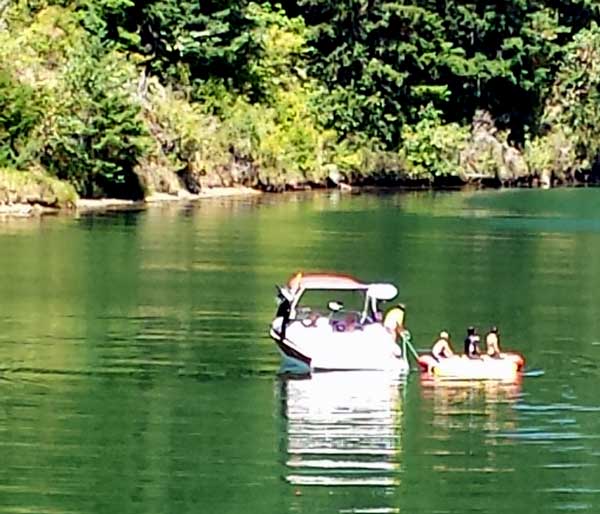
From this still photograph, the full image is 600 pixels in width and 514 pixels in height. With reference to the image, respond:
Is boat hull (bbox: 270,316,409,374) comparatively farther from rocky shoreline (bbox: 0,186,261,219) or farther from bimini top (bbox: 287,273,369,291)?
rocky shoreline (bbox: 0,186,261,219)

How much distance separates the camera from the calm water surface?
20188mm

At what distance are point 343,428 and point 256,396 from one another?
2695 mm

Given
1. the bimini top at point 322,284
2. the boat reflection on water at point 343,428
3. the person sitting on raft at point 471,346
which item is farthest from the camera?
the bimini top at point 322,284

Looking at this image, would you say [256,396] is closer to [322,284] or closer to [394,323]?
[394,323]

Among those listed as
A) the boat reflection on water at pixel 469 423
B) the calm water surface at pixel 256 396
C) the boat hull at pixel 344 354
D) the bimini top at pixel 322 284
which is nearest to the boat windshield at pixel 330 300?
the calm water surface at pixel 256 396

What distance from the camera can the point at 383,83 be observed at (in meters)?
99.3

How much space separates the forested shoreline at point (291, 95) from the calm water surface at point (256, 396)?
65.0ft

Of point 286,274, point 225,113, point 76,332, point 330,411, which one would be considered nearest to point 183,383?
point 330,411

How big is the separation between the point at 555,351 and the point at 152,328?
24.1 ft

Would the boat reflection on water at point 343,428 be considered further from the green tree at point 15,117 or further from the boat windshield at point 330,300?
the green tree at point 15,117

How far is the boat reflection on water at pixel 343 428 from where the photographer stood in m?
21.0

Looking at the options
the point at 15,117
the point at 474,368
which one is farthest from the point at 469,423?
the point at 15,117

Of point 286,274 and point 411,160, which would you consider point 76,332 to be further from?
point 411,160

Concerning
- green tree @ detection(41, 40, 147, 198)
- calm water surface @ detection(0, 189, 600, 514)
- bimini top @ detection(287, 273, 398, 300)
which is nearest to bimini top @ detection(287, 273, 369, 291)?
bimini top @ detection(287, 273, 398, 300)
